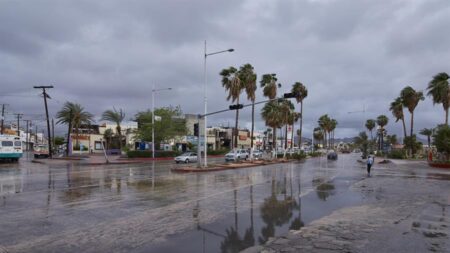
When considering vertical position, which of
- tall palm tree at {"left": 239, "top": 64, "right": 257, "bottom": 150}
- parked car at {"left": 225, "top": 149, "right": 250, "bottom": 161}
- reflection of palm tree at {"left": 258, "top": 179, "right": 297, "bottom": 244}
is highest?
tall palm tree at {"left": 239, "top": 64, "right": 257, "bottom": 150}

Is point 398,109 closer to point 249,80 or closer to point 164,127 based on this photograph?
point 249,80

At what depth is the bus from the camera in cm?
4597

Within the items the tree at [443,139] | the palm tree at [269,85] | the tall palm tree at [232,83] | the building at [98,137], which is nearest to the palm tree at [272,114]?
the palm tree at [269,85]

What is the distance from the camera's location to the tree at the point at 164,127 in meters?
63.9

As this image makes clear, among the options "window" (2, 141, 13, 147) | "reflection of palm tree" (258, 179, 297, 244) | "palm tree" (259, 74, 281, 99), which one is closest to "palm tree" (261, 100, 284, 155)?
"palm tree" (259, 74, 281, 99)

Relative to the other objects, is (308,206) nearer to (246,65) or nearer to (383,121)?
(246,65)

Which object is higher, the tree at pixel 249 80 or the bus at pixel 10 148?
the tree at pixel 249 80

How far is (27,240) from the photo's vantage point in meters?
8.75

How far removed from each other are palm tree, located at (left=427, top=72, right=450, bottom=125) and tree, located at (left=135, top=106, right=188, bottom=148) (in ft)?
124

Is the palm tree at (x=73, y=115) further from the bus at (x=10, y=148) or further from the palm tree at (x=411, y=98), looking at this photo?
the palm tree at (x=411, y=98)

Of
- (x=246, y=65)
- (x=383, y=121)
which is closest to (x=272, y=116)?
(x=246, y=65)

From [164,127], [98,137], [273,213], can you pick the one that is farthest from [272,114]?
[273,213]

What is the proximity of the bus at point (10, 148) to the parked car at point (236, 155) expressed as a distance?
2586 cm

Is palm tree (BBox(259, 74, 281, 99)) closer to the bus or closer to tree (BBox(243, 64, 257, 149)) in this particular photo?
tree (BBox(243, 64, 257, 149))
